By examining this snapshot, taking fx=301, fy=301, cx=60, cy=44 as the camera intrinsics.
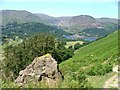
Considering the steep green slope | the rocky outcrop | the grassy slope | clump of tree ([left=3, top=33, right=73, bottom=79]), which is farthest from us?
clump of tree ([left=3, top=33, right=73, bottom=79])

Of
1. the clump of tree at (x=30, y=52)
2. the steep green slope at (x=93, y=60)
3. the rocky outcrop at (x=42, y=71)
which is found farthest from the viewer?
the clump of tree at (x=30, y=52)

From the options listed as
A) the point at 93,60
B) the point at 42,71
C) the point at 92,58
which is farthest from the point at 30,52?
the point at 42,71

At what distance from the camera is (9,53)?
238 ft

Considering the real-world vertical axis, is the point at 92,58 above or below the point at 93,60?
below

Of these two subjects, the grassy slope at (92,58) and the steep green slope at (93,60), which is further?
the grassy slope at (92,58)

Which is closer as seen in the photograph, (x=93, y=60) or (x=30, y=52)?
(x=93, y=60)

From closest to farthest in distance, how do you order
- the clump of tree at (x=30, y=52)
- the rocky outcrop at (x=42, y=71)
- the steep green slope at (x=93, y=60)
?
the rocky outcrop at (x=42, y=71) → the steep green slope at (x=93, y=60) → the clump of tree at (x=30, y=52)

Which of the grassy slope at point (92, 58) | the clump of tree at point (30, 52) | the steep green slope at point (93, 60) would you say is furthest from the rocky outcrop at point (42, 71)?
the clump of tree at point (30, 52)

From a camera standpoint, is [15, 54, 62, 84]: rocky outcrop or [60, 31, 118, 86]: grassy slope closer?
[15, 54, 62, 84]: rocky outcrop

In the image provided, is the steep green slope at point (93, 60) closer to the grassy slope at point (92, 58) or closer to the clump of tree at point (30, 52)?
the grassy slope at point (92, 58)

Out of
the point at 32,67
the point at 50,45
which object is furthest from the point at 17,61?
the point at 32,67

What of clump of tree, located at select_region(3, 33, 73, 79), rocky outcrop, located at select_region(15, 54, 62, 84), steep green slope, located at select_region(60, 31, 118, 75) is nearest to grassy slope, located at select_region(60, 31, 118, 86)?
steep green slope, located at select_region(60, 31, 118, 75)

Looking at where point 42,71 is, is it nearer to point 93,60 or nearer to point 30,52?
point 93,60

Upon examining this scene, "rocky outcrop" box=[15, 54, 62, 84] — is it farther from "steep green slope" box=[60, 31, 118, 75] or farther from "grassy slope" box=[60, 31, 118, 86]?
"grassy slope" box=[60, 31, 118, 86]
